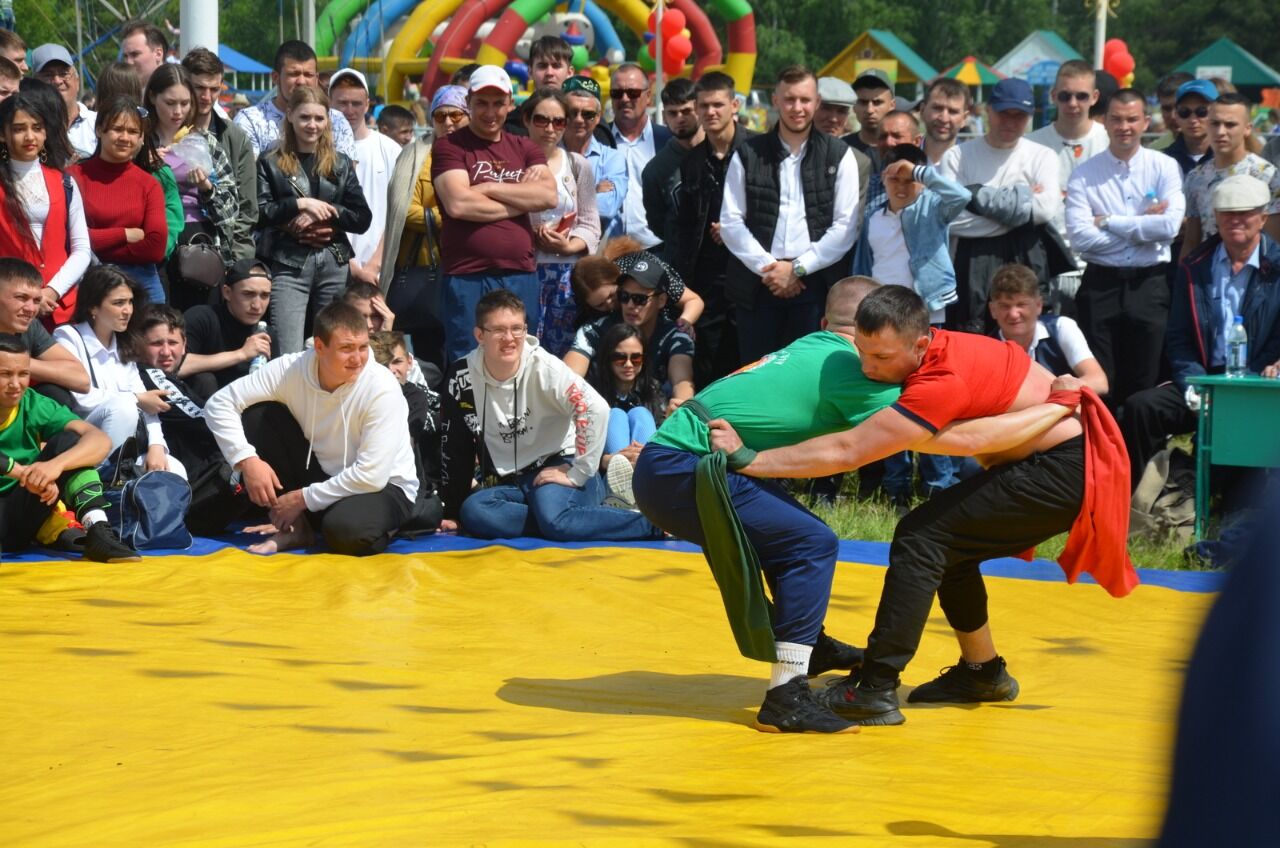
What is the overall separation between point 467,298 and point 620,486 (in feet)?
4.24

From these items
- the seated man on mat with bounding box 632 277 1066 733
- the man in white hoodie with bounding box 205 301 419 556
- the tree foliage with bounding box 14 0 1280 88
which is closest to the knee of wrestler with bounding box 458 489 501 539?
the man in white hoodie with bounding box 205 301 419 556

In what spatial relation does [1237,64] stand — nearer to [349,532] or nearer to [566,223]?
[566,223]

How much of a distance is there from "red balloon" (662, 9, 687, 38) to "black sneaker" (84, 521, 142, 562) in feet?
70.8

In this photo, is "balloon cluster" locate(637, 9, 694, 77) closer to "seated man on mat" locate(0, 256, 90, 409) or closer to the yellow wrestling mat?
"seated man on mat" locate(0, 256, 90, 409)

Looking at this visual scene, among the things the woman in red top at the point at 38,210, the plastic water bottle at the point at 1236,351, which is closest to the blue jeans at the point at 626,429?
the woman in red top at the point at 38,210

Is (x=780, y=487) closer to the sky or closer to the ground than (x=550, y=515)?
closer to the sky

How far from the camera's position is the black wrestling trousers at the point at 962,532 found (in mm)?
4398

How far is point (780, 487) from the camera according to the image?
4.57 meters

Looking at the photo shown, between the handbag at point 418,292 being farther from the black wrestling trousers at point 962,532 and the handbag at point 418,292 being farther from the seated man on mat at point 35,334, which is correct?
the black wrestling trousers at point 962,532

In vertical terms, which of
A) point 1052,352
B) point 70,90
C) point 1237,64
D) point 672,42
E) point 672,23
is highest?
point 1237,64

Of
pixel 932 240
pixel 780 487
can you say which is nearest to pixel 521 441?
pixel 932 240

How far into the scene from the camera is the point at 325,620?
5688 mm

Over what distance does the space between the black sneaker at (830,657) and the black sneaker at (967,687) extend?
0.25 metres

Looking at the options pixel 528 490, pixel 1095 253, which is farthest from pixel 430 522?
pixel 1095 253
